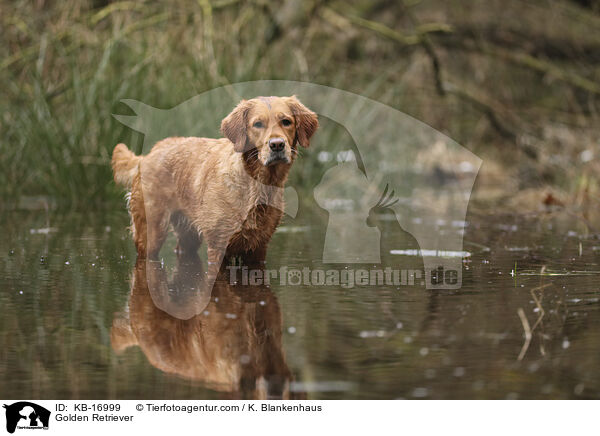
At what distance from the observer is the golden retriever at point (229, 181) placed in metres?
5.03

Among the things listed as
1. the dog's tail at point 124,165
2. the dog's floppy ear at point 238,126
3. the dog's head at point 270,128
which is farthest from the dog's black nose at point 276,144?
the dog's tail at point 124,165

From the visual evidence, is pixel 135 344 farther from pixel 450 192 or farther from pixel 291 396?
pixel 450 192

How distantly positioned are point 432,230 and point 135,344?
4.33m

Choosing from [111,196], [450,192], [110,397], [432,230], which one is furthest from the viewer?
[450,192]

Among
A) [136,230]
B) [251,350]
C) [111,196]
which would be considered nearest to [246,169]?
[136,230]

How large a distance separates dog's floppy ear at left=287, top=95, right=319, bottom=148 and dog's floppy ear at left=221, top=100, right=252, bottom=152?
0.26 meters

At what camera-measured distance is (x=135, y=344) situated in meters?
3.47

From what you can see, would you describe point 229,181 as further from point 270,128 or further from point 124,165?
point 124,165

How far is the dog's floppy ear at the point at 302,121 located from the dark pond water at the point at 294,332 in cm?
81

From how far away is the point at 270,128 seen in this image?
16.3ft

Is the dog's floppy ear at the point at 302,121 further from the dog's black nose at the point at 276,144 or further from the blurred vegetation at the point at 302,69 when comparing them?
the blurred vegetation at the point at 302,69
